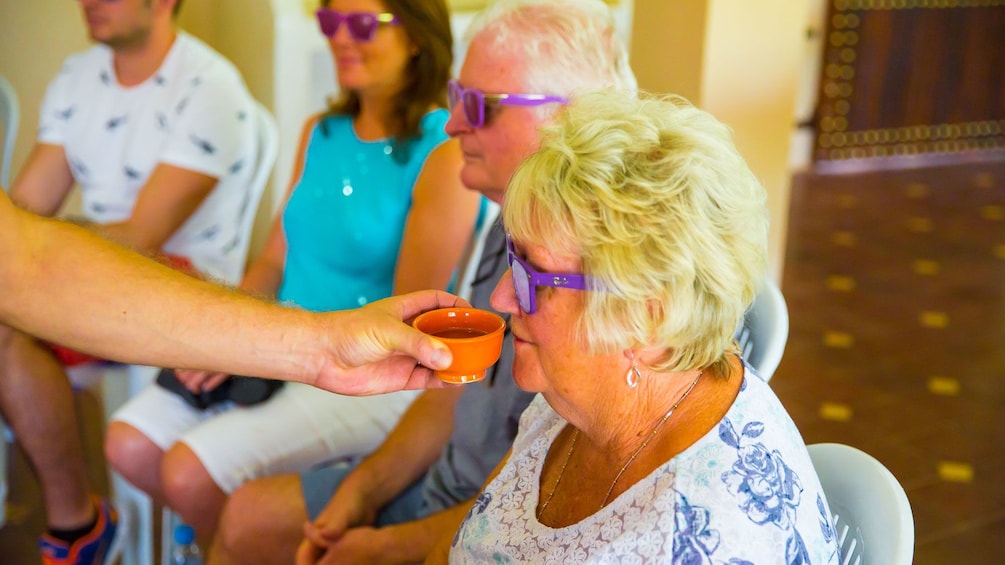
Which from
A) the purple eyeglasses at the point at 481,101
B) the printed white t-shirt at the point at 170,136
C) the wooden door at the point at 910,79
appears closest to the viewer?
the purple eyeglasses at the point at 481,101

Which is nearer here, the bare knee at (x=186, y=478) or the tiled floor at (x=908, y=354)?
the bare knee at (x=186, y=478)

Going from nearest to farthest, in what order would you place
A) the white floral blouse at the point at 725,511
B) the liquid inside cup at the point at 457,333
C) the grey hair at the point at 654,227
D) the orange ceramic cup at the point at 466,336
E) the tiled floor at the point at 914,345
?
the white floral blouse at the point at 725,511, the grey hair at the point at 654,227, the orange ceramic cup at the point at 466,336, the liquid inside cup at the point at 457,333, the tiled floor at the point at 914,345

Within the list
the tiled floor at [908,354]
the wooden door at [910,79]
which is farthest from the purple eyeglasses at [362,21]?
the wooden door at [910,79]

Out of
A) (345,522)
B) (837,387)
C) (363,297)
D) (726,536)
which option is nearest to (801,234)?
(837,387)

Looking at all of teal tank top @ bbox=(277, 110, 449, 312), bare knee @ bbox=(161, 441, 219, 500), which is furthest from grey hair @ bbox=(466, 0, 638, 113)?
bare knee @ bbox=(161, 441, 219, 500)

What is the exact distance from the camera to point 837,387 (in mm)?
4320

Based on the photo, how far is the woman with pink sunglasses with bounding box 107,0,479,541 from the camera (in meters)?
2.26

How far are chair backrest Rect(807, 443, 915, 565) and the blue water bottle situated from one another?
1559mm

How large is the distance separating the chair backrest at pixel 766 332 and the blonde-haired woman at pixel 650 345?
10.1 inches

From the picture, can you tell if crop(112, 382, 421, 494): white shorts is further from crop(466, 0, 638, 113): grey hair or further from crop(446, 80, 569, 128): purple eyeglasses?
crop(466, 0, 638, 113): grey hair

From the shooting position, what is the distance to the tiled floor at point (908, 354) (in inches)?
133

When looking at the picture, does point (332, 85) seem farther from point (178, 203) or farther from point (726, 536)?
point (726, 536)

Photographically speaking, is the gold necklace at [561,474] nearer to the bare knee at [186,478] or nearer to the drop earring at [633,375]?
the drop earring at [633,375]

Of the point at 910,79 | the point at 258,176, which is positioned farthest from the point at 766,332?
the point at 910,79
